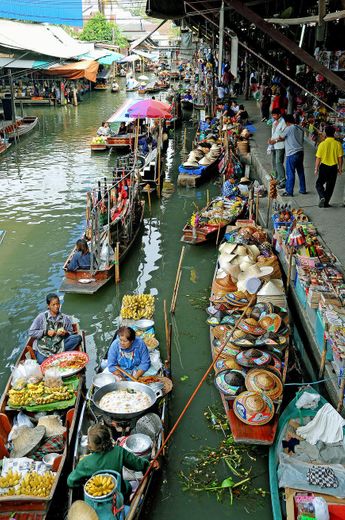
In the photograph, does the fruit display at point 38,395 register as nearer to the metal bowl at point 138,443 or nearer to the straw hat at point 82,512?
the metal bowl at point 138,443

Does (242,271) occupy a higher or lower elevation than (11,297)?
higher

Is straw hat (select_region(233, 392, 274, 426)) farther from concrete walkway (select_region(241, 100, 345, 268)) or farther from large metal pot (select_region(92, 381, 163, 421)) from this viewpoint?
concrete walkway (select_region(241, 100, 345, 268))

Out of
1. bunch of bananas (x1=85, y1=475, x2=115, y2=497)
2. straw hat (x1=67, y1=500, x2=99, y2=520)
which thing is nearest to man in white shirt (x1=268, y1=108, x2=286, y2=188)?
bunch of bananas (x1=85, y1=475, x2=115, y2=497)

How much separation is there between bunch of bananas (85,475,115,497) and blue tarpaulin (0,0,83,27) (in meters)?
25.9

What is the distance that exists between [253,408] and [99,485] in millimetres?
2178

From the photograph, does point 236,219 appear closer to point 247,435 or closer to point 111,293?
point 111,293

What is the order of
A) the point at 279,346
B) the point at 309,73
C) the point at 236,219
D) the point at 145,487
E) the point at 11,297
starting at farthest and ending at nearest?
the point at 309,73
the point at 236,219
the point at 11,297
the point at 279,346
the point at 145,487

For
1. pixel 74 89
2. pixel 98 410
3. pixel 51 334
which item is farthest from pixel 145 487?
pixel 74 89

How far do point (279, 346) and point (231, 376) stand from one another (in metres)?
0.94

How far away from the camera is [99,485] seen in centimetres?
414

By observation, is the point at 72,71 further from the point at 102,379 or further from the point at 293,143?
the point at 102,379

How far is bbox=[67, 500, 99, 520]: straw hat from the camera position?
3.91 meters

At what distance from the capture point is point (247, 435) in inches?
221

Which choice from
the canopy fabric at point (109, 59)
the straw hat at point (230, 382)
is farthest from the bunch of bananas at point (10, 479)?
the canopy fabric at point (109, 59)
